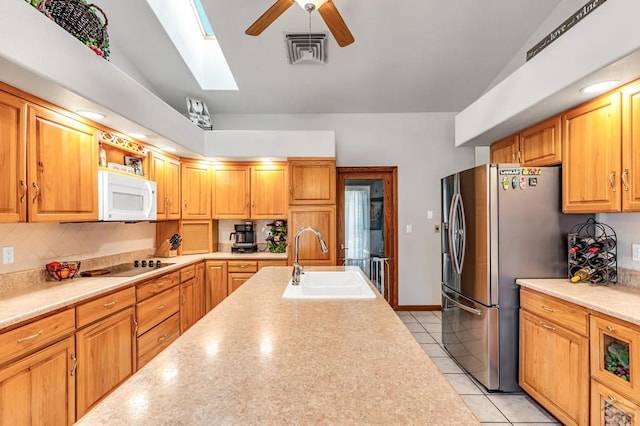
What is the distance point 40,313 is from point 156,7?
2.67 m

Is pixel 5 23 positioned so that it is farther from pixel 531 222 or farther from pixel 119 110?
pixel 531 222

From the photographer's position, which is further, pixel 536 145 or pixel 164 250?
pixel 164 250

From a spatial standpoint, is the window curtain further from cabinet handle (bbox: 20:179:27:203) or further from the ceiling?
cabinet handle (bbox: 20:179:27:203)

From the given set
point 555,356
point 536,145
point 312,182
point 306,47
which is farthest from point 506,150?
point 306,47

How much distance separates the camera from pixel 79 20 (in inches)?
79.4

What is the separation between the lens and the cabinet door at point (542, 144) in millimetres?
2311

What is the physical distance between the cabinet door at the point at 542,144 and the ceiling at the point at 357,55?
1245mm

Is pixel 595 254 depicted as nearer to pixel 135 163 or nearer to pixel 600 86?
pixel 600 86

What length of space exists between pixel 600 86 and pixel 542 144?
0.65 metres

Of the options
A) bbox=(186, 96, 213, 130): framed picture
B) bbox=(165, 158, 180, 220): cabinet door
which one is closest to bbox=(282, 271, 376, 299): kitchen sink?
bbox=(165, 158, 180, 220): cabinet door

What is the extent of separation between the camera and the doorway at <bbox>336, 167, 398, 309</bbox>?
4.45 meters

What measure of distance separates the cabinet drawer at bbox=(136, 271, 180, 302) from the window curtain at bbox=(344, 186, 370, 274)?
7.30 feet

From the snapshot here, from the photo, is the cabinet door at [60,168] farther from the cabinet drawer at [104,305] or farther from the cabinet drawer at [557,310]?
the cabinet drawer at [557,310]

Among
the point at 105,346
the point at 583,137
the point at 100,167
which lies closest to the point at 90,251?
the point at 100,167
